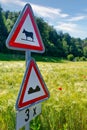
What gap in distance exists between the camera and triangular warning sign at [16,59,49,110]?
4.32 m

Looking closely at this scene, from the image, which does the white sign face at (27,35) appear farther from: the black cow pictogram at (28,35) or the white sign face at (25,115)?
the white sign face at (25,115)

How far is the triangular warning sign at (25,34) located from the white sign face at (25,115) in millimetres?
808

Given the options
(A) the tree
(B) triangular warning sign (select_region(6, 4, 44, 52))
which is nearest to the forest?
(A) the tree

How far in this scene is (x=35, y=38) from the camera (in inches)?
185

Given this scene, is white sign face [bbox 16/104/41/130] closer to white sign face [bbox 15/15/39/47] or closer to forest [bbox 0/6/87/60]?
white sign face [bbox 15/15/39/47]

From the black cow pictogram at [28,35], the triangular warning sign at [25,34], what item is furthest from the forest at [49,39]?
the black cow pictogram at [28,35]

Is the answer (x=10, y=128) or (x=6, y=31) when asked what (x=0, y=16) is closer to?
(x=6, y=31)

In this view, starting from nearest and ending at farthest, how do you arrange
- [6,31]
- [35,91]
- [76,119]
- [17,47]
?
1. [17,47]
2. [35,91]
3. [76,119]
4. [6,31]

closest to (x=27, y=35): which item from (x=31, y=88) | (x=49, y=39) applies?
(x=31, y=88)

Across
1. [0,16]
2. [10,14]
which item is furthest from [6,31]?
[10,14]

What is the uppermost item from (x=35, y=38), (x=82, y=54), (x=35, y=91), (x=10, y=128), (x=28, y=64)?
(x=35, y=38)

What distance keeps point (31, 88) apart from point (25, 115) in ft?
1.21

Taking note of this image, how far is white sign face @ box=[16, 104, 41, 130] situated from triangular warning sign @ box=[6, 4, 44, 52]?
808 millimetres

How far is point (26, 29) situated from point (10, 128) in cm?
191
